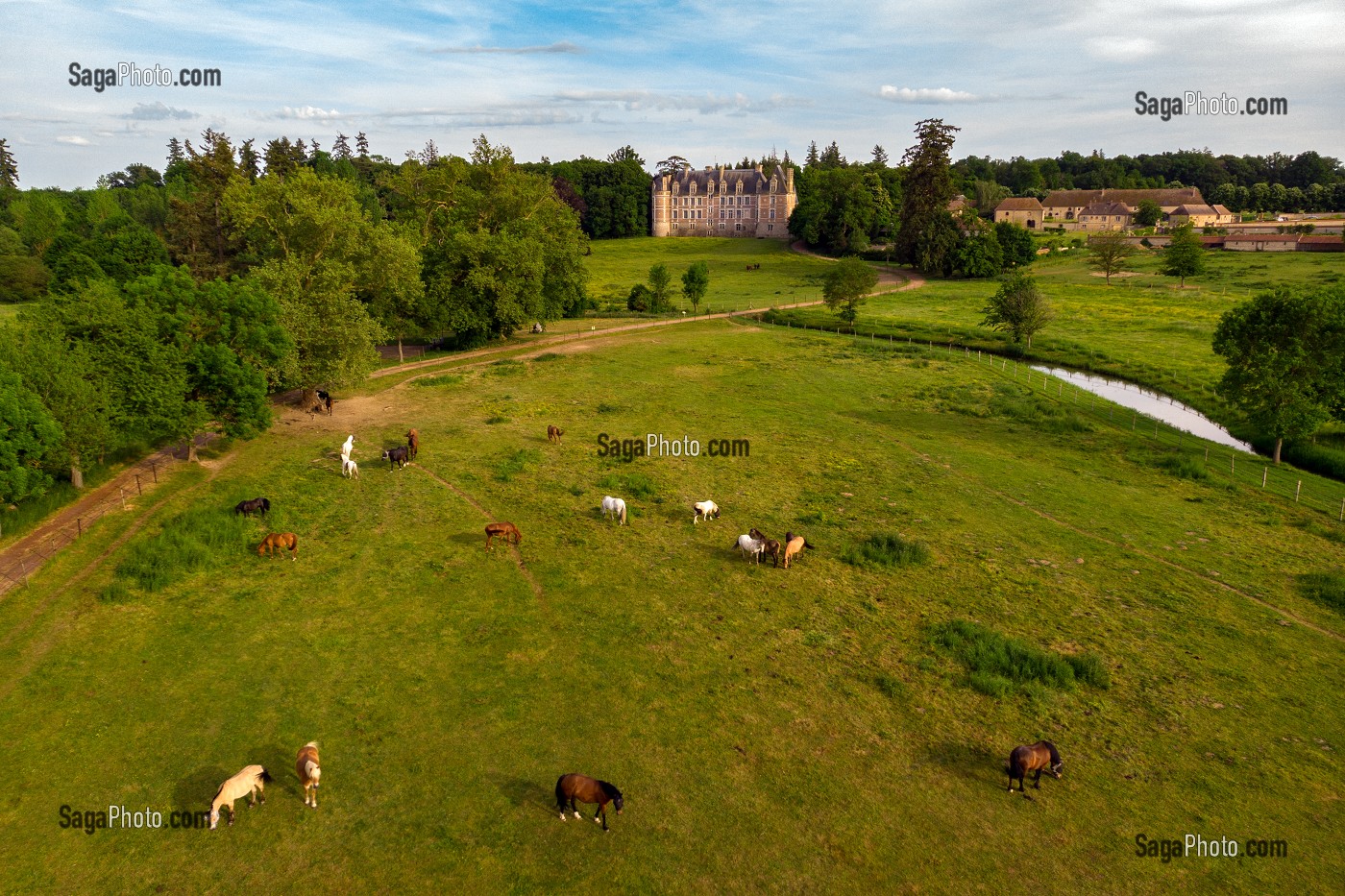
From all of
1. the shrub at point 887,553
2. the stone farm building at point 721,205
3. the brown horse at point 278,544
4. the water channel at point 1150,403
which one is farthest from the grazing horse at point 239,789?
the stone farm building at point 721,205

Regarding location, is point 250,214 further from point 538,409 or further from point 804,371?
point 804,371

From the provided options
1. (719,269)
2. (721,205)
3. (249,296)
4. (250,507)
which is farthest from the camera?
(721,205)

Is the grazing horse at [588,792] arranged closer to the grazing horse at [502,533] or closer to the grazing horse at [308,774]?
the grazing horse at [308,774]

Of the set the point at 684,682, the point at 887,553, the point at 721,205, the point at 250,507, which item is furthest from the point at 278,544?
the point at 721,205

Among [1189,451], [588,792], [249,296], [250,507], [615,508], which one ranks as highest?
[249,296]

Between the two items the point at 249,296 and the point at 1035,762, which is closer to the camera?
the point at 1035,762

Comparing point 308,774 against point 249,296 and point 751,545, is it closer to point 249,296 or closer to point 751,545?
point 751,545

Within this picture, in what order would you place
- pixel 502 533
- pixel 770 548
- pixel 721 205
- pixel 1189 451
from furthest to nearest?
pixel 721 205 → pixel 1189 451 → pixel 502 533 → pixel 770 548
